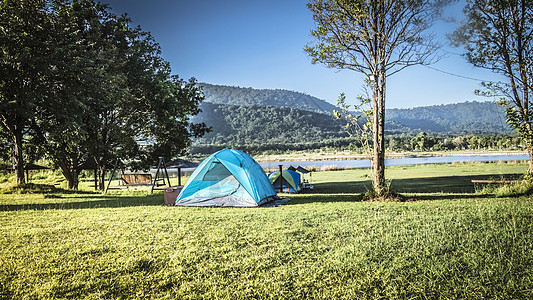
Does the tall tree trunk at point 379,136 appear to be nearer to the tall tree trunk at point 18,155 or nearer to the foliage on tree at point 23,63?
the foliage on tree at point 23,63

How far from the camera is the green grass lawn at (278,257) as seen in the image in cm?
352

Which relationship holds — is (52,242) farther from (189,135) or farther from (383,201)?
(189,135)

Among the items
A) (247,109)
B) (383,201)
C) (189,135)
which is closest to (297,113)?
(247,109)

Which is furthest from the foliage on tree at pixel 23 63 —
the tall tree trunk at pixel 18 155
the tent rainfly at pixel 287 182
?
the tent rainfly at pixel 287 182

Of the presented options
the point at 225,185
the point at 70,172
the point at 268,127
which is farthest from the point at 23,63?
the point at 268,127

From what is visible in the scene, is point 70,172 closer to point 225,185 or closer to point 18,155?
point 18,155

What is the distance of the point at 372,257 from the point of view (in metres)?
4.45

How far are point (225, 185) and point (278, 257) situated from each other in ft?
23.6

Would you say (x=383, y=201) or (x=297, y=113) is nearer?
(x=383, y=201)

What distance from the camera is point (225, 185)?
38.1ft

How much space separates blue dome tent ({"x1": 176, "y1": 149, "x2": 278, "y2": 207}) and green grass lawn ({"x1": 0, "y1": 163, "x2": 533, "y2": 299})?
352 cm

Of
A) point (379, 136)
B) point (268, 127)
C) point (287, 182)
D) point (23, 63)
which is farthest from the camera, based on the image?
point (268, 127)

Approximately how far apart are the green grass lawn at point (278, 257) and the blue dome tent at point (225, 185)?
139 inches

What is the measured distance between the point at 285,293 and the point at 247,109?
151693 millimetres
